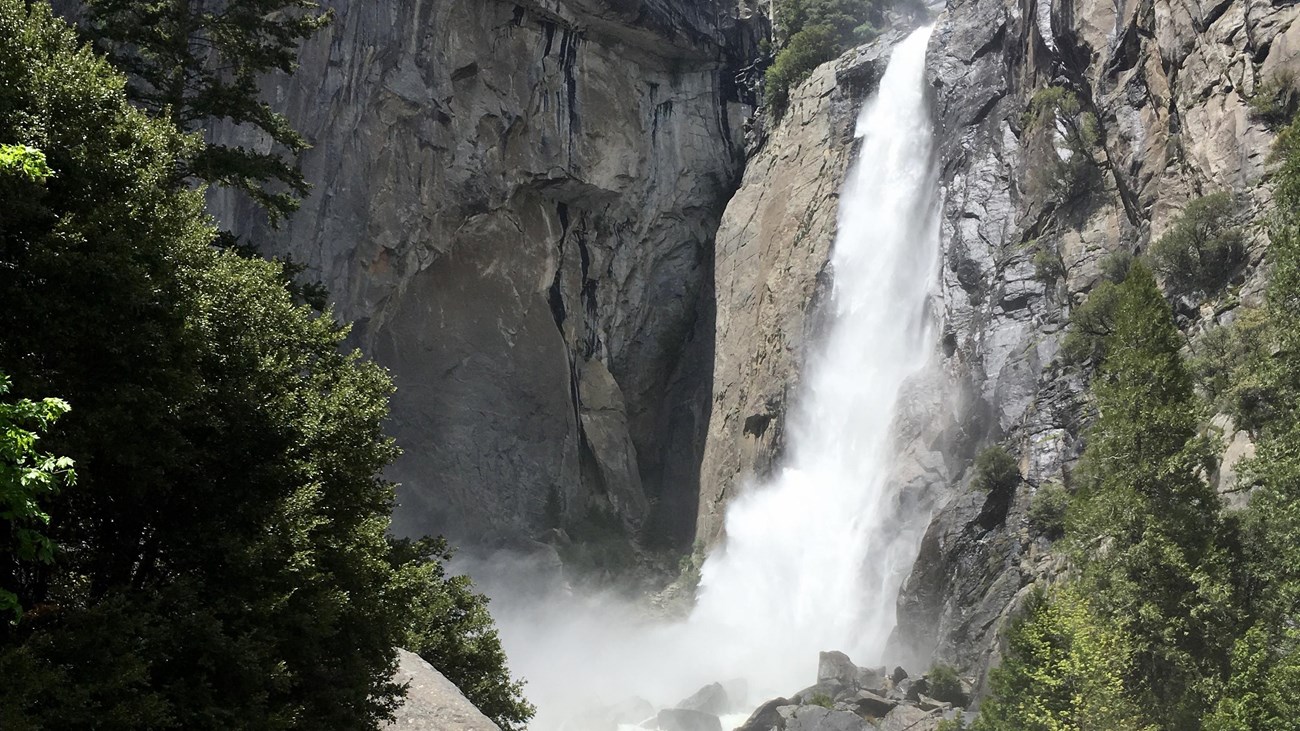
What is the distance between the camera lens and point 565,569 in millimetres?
44469

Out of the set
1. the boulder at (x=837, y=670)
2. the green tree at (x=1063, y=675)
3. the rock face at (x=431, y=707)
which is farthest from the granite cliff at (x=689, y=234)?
the rock face at (x=431, y=707)

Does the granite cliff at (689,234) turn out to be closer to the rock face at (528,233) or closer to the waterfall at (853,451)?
the rock face at (528,233)

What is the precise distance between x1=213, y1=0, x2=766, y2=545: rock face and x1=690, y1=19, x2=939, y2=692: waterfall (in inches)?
311

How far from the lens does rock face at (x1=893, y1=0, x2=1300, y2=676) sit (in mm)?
24188

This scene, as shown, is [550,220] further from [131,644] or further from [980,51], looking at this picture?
[131,644]

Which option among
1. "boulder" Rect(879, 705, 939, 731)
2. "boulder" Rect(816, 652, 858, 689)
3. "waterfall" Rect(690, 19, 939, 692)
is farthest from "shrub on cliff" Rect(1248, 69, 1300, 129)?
"boulder" Rect(816, 652, 858, 689)

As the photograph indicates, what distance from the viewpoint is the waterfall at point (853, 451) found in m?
34.6

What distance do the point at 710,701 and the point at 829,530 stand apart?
7.75 metres

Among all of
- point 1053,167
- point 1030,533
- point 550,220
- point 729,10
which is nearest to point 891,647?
point 1030,533

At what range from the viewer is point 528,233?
4528 centimetres

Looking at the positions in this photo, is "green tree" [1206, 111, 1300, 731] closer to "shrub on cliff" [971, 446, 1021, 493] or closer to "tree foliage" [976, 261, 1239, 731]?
"tree foliage" [976, 261, 1239, 731]

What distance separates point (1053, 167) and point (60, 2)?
28631mm

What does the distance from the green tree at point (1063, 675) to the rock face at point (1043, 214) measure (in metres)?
4.31

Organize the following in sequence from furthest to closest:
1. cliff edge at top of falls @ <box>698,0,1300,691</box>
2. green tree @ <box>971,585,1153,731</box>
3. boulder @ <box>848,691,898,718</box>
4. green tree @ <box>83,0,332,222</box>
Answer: boulder @ <box>848,691,898,718</box> < cliff edge at top of falls @ <box>698,0,1300,691</box> < green tree @ <box>971,585,1153,731</box> < green tree @ <box>83,0,332,222</box>
